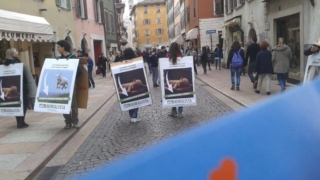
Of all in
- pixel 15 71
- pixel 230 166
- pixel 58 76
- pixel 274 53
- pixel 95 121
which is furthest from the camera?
pixel 274 53

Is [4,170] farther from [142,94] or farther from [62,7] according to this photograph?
[62,7]

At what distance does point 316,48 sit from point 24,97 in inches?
228

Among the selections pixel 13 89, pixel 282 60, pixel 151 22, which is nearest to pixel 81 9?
pixel 282 60

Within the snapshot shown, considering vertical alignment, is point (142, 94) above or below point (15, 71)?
below

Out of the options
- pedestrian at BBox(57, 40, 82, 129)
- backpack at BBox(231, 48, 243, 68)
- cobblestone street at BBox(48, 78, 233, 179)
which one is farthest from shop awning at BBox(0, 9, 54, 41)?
backpack at BBox(231, 48, 243, 68)

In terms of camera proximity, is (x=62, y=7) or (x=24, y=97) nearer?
(x=24, y=97)

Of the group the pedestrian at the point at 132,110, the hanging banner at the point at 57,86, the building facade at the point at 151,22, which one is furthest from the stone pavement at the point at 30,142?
the building facade at the point at 151,22

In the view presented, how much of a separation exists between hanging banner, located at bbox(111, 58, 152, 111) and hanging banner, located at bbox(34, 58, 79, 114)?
0.99 meters

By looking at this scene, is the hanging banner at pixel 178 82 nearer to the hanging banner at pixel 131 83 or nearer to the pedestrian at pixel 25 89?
the hanging banner at pixel 131 83

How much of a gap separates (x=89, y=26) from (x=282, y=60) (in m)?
16.8

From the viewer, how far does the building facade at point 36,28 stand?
36.3 ft

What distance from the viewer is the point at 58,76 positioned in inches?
267

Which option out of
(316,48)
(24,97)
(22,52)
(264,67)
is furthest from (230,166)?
(22,52)

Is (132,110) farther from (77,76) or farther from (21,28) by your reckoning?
(21,28)
